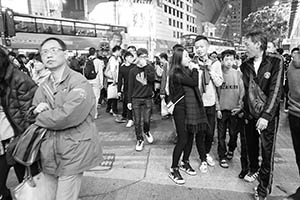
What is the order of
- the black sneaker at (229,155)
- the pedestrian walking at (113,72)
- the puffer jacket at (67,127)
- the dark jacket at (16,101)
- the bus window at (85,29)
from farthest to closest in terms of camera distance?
the bus window at (85,29) → the pedestrian walking at (113,72) → the black sneaker at (229,155) → the dark jacket at (16,101) → the puffer jacket at (67,127)

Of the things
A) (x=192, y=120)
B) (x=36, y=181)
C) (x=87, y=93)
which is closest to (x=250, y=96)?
(x=192, y=120)

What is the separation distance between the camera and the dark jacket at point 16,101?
222 cm

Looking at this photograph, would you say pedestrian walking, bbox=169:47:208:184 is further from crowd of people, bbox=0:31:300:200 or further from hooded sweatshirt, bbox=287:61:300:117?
hooded sweatshirt, bbox=287:61:300:117

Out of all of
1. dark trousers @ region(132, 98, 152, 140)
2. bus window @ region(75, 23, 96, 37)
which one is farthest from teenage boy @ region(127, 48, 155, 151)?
bus window @ region(75, 23, 96, 37)

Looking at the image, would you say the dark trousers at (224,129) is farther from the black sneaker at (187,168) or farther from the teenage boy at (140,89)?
the teenage boy at (140,89)

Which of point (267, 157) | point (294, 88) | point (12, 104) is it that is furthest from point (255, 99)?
point (12, 104)

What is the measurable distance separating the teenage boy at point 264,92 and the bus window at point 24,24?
13015 millimetres

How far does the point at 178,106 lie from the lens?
3.34 meters

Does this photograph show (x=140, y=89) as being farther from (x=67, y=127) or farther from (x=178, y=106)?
(x=67, y=127)

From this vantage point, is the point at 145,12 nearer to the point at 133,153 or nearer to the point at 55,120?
the point at 133,153

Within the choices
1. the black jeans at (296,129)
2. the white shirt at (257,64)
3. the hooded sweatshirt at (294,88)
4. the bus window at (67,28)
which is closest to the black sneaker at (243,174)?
the black jeans at (296,129)

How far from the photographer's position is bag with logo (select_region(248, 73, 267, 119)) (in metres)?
2.70

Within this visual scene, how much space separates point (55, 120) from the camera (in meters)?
1.80

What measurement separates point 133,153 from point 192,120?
161 centimetres
